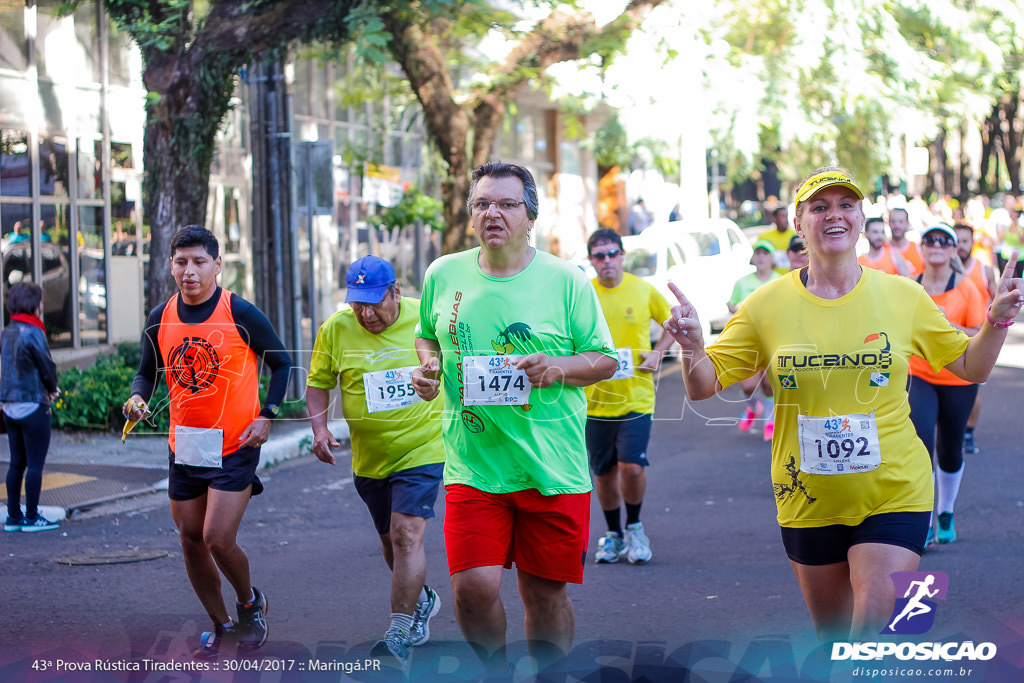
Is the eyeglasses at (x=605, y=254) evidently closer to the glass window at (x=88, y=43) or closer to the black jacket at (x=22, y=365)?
the black jacket at (x=22, y=365)

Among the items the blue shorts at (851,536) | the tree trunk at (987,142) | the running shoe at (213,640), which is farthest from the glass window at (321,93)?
the tree trunk at (987,142)

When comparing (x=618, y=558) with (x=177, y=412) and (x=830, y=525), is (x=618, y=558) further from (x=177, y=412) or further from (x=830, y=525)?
(x=830, y=525)

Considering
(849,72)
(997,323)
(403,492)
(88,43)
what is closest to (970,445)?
(403,492)

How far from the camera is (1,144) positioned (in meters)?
14.6

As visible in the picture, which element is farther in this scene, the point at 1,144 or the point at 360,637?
the point at 1,144

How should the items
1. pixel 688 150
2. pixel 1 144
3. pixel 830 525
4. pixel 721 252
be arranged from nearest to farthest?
pixel 830 525
pixel 1 144
pixel 721 252
pixel 688 150

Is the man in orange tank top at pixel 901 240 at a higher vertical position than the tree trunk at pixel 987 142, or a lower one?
lower

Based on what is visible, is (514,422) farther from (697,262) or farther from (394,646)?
(697,262)

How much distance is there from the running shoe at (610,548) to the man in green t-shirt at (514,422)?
2900 mm

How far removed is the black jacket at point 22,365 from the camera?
321 inches

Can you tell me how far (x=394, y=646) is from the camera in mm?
5227

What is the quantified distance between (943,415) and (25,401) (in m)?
5.91

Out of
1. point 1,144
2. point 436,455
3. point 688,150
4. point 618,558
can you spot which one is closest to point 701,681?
point 436,455

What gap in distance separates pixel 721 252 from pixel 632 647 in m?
13.5
